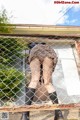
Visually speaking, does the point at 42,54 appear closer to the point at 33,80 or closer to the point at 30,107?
the point at 33,80

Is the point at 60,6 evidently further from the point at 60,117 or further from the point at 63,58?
the point at 60,117

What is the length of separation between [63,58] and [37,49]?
3.96 feet

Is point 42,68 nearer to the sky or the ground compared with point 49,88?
nearer to the sky

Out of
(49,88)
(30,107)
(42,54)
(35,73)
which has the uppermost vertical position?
(42,54)

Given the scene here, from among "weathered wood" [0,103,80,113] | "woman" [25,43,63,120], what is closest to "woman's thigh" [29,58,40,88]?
"woman" [25,43,63,120]

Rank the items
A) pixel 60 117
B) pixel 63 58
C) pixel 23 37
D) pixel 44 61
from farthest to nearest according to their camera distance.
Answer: pixel 63 58
pixel 60 117
pixel 23 37
pixel 44 61

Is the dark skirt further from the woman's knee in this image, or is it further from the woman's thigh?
the woman's knee

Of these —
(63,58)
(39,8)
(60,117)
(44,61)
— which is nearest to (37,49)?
(44,61)

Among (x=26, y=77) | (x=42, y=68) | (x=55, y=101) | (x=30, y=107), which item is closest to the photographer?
(x=30, y=107)

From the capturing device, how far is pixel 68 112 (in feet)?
9.30

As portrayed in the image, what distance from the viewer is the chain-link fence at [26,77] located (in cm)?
227

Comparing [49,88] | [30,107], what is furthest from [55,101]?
[30,107]

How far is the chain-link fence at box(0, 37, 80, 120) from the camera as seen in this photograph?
7.45 feet

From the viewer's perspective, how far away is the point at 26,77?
2600 mm
